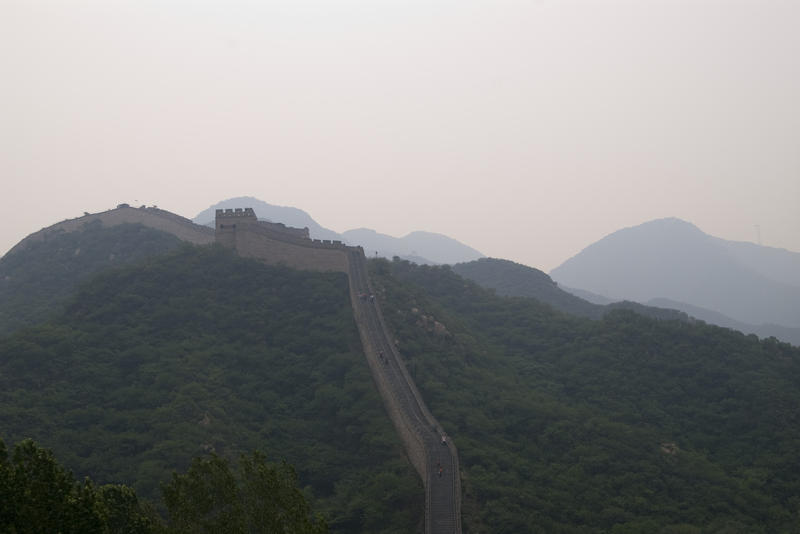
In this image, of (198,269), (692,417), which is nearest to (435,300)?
(198,269)

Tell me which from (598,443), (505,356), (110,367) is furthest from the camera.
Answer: (505,356)

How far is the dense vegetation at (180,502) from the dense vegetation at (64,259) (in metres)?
32.6

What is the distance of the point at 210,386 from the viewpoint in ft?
108

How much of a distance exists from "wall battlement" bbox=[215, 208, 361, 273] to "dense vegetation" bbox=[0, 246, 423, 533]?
1.20 meters

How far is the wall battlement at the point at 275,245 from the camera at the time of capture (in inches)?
1761

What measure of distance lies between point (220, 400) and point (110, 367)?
575 centimetres

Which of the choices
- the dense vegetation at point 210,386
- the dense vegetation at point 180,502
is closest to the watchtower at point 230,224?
the dense vegetation at point 210,386

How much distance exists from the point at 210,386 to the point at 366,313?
10.1 m

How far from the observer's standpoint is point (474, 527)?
2498cm

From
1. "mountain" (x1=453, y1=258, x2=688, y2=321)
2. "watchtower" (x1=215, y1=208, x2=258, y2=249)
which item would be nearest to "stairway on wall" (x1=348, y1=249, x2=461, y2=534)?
"watchtower" (x1=215, y1=208, x2=258, y2=249)

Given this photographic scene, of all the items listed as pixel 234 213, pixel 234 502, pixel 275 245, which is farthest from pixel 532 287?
pixel 234 502

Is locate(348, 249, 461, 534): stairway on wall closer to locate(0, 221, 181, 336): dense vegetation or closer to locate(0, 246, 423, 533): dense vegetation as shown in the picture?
locate(0, 246, 423, 533): dense vegetation

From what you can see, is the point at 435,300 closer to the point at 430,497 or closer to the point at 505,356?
the point at 505,356

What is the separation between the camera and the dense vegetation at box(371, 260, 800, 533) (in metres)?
26.5
